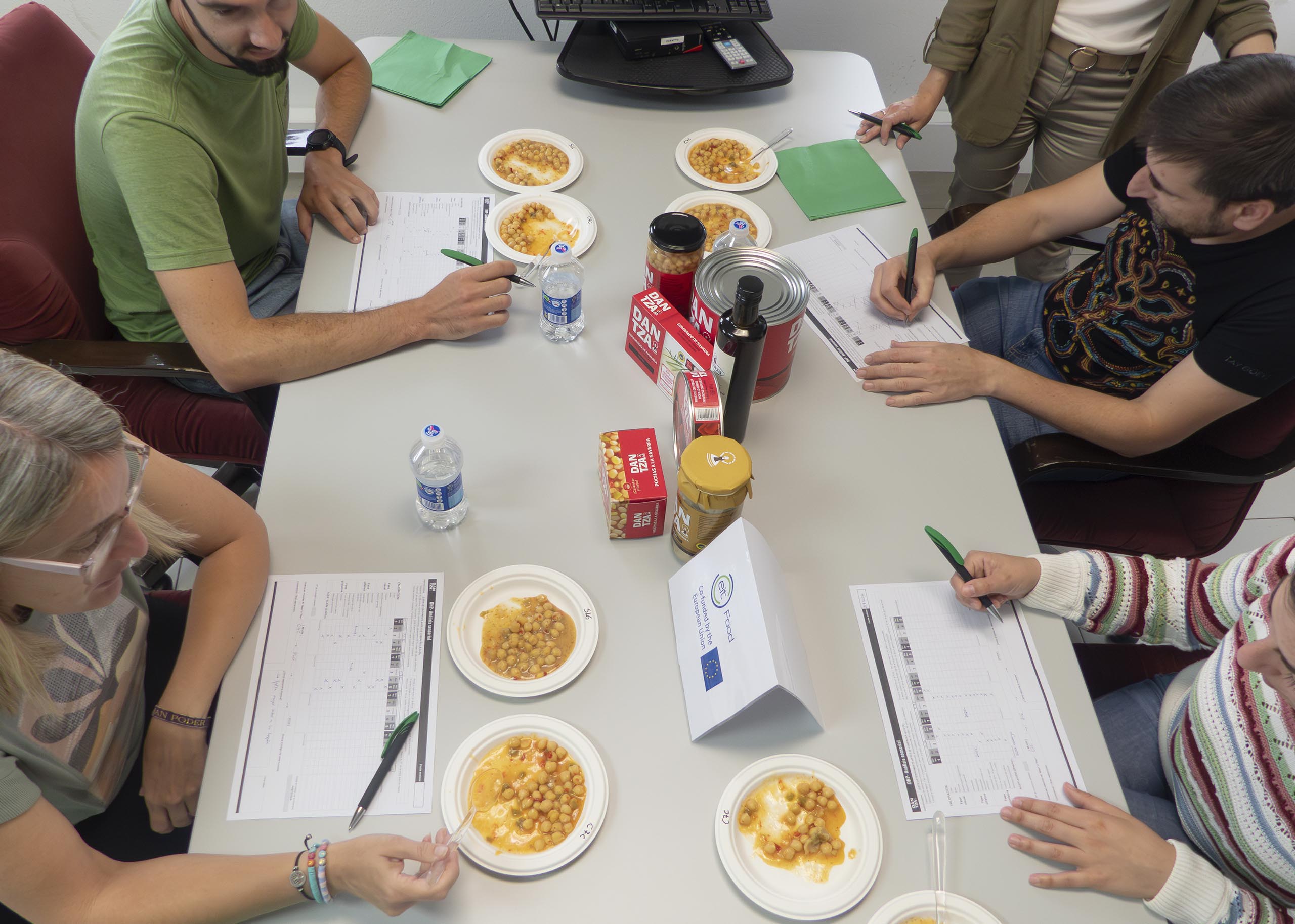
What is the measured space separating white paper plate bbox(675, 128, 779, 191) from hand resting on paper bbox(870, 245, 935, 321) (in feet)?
1.19

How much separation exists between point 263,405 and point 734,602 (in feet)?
3.68

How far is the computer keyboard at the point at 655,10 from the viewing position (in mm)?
1859

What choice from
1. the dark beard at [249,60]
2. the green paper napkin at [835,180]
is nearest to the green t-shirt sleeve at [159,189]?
the dark beard at [249,60]

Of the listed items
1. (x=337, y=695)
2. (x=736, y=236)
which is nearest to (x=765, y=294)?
(x=736, y=236)

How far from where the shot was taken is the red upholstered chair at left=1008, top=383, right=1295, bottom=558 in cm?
147

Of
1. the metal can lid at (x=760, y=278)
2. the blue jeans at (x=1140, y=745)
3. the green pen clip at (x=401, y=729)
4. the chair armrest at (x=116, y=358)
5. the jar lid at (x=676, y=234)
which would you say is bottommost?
the blue jeans at (x=1140, y=745)

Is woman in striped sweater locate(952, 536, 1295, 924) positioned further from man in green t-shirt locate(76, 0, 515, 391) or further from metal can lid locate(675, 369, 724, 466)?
man in green t-shirt locate(76, 0, 515, 391)

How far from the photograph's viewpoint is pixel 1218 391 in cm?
138

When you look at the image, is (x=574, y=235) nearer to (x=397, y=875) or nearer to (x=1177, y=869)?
(x=397, y=875)

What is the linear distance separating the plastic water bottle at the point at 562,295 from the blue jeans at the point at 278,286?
1.81ft

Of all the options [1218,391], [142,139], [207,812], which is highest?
[142,139]

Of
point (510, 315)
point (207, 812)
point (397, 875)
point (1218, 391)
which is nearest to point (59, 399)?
point (207, 812)

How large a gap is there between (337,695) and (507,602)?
0.81ft

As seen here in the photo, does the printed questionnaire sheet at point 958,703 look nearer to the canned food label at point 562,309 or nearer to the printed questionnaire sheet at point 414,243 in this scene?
the canned food label at point 562,309
